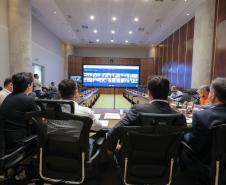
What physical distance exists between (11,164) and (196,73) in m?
7.05

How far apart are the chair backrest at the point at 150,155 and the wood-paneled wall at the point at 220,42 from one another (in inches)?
220

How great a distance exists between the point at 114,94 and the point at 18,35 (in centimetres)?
429

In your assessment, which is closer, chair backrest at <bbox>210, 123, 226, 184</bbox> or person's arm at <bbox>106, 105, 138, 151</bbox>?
chair backrest at <bbox>210, 123, 226, 184</bbox>

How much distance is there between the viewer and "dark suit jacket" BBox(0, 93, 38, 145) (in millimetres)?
1807

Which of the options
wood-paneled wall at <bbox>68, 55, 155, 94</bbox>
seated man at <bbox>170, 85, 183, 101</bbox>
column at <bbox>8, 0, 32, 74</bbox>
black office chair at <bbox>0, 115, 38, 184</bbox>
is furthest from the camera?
wood-paneled wall at <bbox>68, 55, 155, 94</bbox>

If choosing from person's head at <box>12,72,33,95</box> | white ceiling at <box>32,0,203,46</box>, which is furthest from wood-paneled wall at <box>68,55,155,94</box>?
person's head at <box>12,72,33,95</box>

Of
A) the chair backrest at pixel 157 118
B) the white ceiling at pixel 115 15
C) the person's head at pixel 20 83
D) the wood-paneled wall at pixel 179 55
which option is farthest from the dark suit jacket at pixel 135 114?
the wood-paneled wall at pixel 179 55

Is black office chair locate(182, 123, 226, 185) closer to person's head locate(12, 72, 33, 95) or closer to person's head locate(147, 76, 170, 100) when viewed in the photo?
person's head locate(147, 76, 170, 100)

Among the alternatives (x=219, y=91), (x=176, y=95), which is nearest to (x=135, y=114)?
(x=219, y=91)

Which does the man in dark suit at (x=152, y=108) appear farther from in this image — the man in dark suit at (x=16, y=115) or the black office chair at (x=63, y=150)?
the man in dark suit at (x=16, y=115)

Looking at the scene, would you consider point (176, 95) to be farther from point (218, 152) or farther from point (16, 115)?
point (16, 115)

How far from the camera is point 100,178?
2.26 metres

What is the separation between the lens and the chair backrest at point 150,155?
4.59ft

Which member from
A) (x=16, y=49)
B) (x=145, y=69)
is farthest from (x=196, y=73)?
(x=145, y=69)
